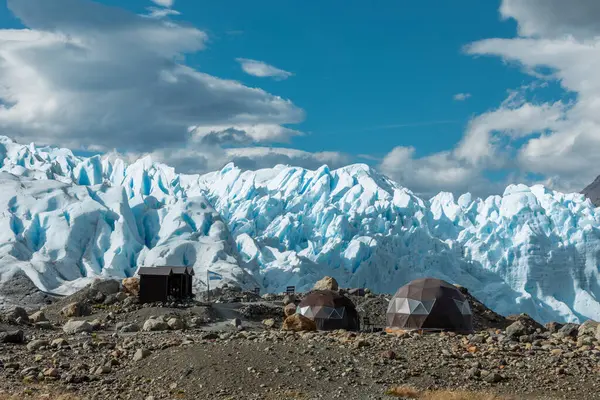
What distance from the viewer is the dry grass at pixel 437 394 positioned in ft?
46.1

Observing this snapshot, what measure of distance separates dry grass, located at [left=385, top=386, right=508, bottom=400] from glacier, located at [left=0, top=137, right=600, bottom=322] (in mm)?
47004

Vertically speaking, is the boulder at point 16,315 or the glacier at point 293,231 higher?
the glacier at point 293,231

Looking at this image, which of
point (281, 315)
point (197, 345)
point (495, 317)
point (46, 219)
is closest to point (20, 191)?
point (46, 219)

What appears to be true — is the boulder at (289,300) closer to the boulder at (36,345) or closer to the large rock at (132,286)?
the large rock at (132,286)

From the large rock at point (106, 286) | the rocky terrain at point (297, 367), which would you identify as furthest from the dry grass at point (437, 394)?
the large rock at point (106, 286)

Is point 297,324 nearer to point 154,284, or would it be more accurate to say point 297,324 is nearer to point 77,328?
point 77,328

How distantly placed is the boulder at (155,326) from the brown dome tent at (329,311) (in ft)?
20.1

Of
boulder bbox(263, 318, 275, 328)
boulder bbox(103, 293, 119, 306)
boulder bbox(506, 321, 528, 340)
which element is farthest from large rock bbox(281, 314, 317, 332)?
boulder bbox(103, 293, 119, 306)

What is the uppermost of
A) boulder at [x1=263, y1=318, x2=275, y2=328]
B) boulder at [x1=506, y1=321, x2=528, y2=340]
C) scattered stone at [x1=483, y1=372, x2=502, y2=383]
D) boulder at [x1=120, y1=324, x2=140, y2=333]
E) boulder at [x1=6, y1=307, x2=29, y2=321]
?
boulder at [x1=506, y1=321, x2=528, y2=340]

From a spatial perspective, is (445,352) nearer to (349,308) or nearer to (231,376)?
(231,376)

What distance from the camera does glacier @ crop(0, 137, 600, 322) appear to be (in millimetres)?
65688

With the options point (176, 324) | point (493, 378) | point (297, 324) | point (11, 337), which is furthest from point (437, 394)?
point (176, 324)

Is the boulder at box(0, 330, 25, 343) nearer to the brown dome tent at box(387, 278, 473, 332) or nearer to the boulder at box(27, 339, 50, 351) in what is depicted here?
the boulder at box(27, 339, 50, 351)

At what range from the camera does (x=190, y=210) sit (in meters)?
75.2
